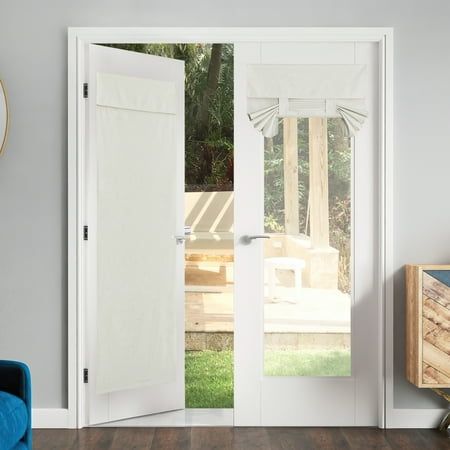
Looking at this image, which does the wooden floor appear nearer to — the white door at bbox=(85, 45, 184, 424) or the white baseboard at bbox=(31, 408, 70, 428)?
the white baseboard at bbox=(31, 408, 70, 428)

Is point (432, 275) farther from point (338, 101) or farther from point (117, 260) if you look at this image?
point (117, 260)

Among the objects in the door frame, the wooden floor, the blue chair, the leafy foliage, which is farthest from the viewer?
the leafy foliage

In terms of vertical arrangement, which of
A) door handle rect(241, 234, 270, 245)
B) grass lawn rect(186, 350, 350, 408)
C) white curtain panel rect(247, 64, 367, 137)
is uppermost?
white curtain panel rect(247, 64, 367, 137)

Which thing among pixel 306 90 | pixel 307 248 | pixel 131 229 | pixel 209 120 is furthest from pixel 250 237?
pixel 209 120

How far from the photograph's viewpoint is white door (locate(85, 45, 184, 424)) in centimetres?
357

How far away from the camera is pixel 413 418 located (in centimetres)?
359

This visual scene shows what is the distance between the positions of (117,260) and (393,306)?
59.5 inches

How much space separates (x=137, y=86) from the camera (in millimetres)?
3611

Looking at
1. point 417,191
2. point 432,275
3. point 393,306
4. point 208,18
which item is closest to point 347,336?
point 393,306

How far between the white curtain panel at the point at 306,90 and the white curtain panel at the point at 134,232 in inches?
20.3

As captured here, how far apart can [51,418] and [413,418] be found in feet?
6.38

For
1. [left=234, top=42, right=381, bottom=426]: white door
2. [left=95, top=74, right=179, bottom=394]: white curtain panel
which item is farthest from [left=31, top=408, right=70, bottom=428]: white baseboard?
[left=234, top=42, right=381, bottom=426]: white door

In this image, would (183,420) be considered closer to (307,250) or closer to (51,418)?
(51,418)

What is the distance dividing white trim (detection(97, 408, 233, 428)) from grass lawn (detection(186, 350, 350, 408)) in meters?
0.40
